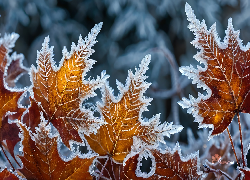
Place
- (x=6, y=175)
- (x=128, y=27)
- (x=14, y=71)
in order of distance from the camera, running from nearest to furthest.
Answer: (x=6, y=175), (x=14, y=71), (x=128, y=27)

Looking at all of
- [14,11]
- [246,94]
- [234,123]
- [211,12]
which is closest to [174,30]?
[211,12]

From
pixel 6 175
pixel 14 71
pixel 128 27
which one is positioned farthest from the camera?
pixel 128 27

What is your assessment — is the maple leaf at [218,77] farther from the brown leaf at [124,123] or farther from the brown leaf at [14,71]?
the brown leaf at [14,71]

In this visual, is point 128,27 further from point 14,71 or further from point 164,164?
point 164,164

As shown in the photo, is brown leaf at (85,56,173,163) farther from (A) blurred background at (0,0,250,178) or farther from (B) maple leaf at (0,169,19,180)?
(A) blurred background at (0,0,250,178)

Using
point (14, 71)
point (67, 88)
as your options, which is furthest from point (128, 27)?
point (67, 88)

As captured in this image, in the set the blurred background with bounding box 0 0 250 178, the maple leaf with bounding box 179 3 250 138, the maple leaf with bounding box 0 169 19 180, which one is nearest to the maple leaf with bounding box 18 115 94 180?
the maple leaf with bounding box 0 169 19 180

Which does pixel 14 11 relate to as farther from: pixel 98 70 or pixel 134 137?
pixel 134 137
